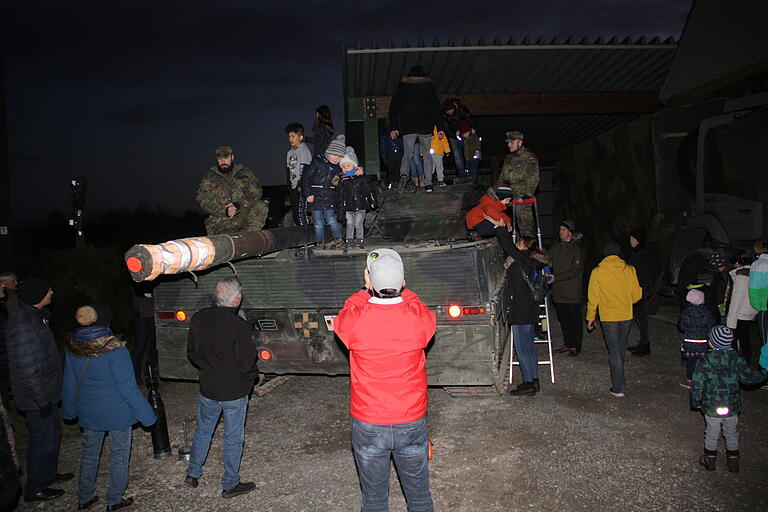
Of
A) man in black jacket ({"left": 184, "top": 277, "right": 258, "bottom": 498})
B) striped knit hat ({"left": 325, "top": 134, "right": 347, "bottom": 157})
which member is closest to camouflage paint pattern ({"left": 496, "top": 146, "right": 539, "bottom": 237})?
striped knit hat ({"left": 325, "top": 134, "right": 347, "bottom": 157})

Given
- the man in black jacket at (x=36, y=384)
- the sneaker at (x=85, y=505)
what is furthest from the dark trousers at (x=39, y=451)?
the sneaker at (x=85, y=505)

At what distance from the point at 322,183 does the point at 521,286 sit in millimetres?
2589

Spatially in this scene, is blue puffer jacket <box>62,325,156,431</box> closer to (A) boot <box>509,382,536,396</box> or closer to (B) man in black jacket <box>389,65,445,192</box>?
(A) boot <box>509,382,536,396</box>

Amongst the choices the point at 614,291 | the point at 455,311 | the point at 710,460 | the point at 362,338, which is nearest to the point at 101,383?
the point at 362,338

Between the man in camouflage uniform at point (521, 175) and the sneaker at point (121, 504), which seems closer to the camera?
the sneaker at point (121, 504)

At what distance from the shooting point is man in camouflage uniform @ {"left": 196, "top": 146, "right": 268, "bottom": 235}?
6484 mm

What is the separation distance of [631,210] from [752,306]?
5.80 meters

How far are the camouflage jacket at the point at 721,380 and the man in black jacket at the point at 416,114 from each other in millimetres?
4397

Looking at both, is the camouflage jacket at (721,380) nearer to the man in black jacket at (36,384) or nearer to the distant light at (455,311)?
the distant light at (455,311)

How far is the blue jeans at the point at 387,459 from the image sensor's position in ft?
9.64

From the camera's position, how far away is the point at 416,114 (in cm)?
767

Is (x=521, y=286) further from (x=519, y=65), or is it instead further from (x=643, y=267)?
(x=519, y=65)

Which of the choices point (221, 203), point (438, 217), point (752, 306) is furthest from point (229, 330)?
point (752, 306)

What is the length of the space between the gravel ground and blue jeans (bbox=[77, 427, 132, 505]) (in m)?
0.24
